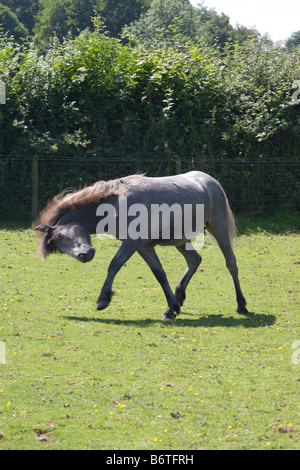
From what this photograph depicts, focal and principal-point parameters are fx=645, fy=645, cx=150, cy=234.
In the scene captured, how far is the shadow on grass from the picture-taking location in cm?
880

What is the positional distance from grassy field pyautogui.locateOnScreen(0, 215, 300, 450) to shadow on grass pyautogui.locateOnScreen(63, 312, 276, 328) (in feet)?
0.05

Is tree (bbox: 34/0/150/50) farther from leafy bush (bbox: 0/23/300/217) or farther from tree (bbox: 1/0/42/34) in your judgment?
leafy bush (bbox: 0/23/300/217)

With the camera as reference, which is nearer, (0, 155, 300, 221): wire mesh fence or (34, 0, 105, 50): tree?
(0, 155, 300, 221): wire mesh fence

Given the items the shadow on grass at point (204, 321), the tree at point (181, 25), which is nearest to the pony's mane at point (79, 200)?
the shadow on grass at point (204, 321)

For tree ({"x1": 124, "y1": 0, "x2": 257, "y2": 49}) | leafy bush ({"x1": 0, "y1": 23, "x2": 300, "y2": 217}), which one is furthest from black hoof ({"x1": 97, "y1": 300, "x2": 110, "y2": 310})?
tree ({"x1": 124, "y1": 0, "x2": 257, "y2": 49})

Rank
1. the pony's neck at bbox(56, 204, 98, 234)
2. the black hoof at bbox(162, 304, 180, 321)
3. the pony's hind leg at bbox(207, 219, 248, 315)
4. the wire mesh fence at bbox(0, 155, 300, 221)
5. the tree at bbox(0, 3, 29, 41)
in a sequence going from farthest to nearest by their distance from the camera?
1. the tree at bbox(0, 3, 29, 41)
2. the wire mesh fence at bbox(0, 155, 300, 221)
3. the pony's hind leg at bbox(207, 219, 248, 315)
4. the black hoof at bbox(162, 304, 180, 321)
5. the pony's neck at bbox(56, 204, 98, 234)

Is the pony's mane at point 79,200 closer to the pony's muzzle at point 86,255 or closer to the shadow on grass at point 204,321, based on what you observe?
the pony's muzzle at point 86,255

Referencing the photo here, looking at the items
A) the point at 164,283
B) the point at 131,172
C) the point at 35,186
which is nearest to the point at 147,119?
the point at 131,172

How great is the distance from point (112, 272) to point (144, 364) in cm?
220

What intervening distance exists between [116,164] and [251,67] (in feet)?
17.1

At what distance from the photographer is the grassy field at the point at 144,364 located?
5176 millimetres

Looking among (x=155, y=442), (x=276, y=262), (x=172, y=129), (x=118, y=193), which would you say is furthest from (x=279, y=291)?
(x=172, y=129)

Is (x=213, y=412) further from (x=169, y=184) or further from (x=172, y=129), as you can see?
(x=172, y=129)

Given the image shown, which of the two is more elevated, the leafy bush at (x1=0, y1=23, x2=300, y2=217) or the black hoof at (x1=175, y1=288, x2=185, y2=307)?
the leafy bush at (x1=0, y1=23, x2=300, y2=217)
